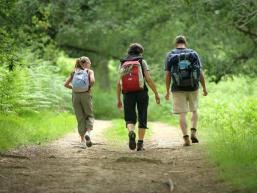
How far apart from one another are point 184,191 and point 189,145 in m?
4.67

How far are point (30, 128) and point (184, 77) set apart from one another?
4.20 meters

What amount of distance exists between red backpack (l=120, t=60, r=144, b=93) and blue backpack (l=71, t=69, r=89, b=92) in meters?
1.00

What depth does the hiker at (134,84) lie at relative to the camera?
1105 centimetres

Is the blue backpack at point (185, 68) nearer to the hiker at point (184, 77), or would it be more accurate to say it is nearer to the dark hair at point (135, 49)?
the hiker at point (184, 77)

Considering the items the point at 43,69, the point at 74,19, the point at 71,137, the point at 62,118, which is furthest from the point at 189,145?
the point at 74,19

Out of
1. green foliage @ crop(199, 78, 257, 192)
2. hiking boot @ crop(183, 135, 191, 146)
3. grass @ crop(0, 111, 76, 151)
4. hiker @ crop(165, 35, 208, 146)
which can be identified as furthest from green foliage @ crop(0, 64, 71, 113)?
green foliage @ crop(199, 78, 257, 192)

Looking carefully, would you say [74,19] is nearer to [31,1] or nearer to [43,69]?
[31,1]

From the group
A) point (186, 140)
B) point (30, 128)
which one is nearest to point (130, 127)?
point (186, 140)

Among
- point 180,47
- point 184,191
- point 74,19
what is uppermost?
point 74,19

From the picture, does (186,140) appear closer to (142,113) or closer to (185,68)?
(142,113)

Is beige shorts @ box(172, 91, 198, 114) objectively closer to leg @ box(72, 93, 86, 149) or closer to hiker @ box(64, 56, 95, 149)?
hiker @ box(64, 56, 95, 149)

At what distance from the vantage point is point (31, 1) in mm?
23484

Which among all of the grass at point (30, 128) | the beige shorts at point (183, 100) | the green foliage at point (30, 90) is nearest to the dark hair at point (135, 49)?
the beige shorts at point (183, 100)

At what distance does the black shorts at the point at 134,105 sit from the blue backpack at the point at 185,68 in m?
0.75
